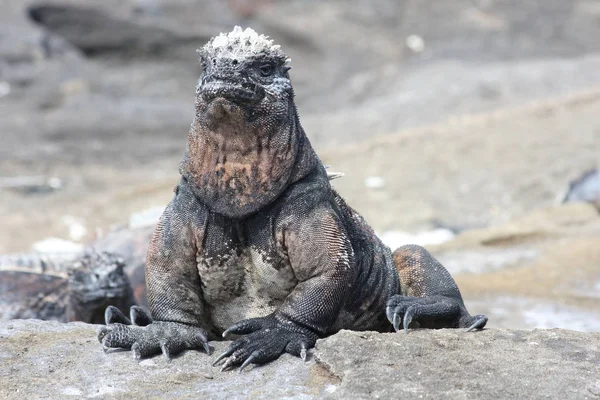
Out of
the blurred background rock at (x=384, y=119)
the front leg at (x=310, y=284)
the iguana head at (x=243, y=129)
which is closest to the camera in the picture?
the iguana head at (x=243, y=129)

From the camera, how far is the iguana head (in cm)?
433

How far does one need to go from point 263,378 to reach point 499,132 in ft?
40.2

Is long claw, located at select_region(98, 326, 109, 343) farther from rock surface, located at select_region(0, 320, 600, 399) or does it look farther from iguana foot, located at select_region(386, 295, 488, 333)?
iguana foot, located at select_region(386, 295, 488, 333)

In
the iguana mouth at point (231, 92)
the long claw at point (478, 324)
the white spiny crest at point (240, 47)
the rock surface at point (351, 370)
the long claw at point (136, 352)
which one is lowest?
the rock surface at point (351, 370)

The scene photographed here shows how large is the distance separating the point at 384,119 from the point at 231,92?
1400cm

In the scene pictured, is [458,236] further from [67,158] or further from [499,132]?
[67,158]

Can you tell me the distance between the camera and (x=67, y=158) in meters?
17.5

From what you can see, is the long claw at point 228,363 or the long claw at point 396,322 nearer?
the long claw at point 228,363

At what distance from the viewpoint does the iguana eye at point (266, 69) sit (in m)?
4.41

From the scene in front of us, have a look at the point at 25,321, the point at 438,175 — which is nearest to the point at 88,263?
the point at 25,321

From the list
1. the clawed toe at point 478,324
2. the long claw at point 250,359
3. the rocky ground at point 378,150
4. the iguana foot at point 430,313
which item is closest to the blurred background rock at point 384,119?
the rocky ground at point 378,150

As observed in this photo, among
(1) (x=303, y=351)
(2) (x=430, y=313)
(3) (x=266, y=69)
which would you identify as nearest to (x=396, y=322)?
(2) (x=430, y=313)

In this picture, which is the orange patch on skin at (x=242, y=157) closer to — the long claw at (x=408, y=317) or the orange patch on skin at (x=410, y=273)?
the long claw at (x=408, y=317)

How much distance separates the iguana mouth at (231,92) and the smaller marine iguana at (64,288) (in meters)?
2.88
